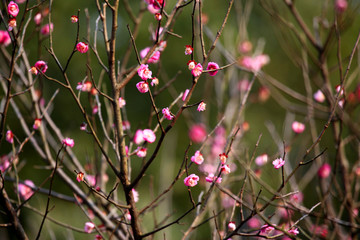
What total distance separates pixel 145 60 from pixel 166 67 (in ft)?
21.1

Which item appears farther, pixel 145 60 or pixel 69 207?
pixel 69 207

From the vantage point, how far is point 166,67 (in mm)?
8000

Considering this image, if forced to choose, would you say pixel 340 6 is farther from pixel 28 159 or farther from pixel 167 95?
pixel 28 159

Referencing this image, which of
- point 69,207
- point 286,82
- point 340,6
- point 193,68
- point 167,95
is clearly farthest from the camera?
point 286,82

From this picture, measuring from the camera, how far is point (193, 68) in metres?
1.52

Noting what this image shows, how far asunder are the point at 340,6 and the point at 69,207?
5.73 m

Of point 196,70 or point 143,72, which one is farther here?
point 143,72

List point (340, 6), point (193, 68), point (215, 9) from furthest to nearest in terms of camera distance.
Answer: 1. point (215, 9)
2. point (340, 6)
3. point (193, 68)

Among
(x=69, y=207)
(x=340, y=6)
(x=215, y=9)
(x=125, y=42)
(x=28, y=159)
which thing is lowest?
(x=69, y=207)

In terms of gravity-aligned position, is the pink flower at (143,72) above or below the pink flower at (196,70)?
above

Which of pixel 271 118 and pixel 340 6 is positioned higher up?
pixel 340 6

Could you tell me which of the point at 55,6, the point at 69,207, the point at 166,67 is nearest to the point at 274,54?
the point at 166,67

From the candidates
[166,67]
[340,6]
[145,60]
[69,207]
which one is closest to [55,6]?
[166,67]

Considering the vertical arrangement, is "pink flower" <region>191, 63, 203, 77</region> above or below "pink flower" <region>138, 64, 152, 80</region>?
below
